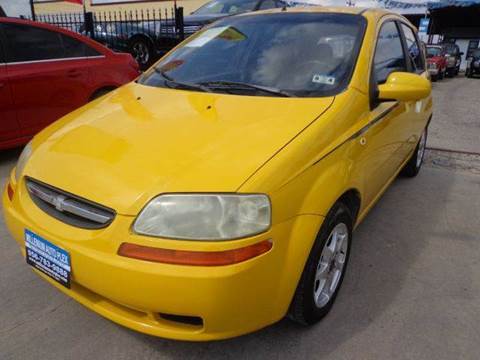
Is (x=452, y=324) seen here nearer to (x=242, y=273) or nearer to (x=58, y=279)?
(x=242, y=273)

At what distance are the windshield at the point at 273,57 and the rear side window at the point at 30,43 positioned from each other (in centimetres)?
217

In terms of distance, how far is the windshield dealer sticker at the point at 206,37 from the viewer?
303 cm

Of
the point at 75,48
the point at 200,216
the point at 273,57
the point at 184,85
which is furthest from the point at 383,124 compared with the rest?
the point at 75,48

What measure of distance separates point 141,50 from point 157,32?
0.52 meters

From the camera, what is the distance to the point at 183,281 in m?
1.54

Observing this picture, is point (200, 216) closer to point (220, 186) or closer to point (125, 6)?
point (220, 186)

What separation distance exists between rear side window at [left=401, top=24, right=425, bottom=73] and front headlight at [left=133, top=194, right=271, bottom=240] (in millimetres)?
2644

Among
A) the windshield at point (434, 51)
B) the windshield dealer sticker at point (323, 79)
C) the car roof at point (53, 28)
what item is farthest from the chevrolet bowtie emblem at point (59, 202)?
the windshield at point (434, 51)

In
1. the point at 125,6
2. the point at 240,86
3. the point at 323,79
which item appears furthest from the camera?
the point at 125,6

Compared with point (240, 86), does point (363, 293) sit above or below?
below

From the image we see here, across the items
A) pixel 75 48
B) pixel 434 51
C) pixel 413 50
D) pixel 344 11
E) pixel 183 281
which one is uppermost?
pixel 344 11

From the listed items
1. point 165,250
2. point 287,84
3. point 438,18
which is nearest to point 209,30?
point 287,84

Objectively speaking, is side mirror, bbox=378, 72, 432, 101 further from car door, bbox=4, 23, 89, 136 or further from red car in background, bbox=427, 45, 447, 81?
red car in background, bbox=427, 45, 447, 81

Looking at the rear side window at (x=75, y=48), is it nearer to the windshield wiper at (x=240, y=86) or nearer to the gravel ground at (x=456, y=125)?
the windshield wiper at (x=240, y=86)
